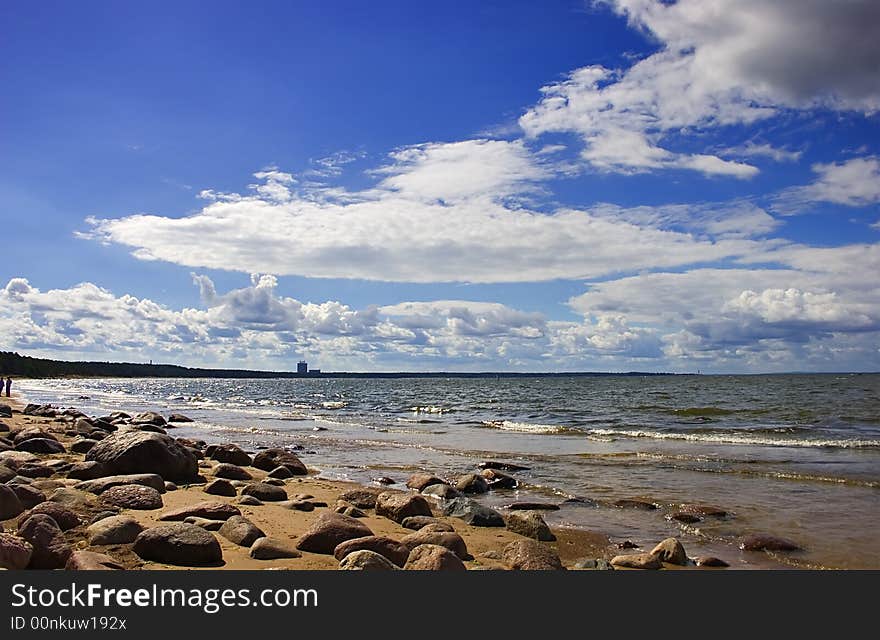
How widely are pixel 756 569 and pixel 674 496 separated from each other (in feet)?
18.2

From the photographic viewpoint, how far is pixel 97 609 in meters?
5.44

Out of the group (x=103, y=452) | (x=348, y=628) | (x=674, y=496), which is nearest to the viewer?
(x=348, y=628)

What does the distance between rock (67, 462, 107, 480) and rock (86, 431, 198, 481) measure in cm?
12

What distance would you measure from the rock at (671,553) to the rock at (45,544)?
7.39m

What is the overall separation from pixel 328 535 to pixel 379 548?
0.98 meters

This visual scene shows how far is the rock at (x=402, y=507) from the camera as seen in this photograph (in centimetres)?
1161

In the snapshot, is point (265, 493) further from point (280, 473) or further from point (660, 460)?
point (660, 460)

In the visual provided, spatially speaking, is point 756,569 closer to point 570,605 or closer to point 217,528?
point 570,605

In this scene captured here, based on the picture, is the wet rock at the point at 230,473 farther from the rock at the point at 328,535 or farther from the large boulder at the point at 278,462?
the rock at the point at 328,535

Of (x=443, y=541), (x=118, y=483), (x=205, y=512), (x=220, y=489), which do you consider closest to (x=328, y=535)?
(x=443, y=541)

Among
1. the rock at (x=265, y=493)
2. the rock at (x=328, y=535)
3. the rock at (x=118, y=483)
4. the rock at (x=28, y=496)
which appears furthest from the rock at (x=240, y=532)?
the rock at (x=265, y=493)

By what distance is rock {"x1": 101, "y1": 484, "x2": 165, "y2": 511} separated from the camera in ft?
33.7

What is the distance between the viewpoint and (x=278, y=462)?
18297mm

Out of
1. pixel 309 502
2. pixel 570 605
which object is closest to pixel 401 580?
pixel 570 605
